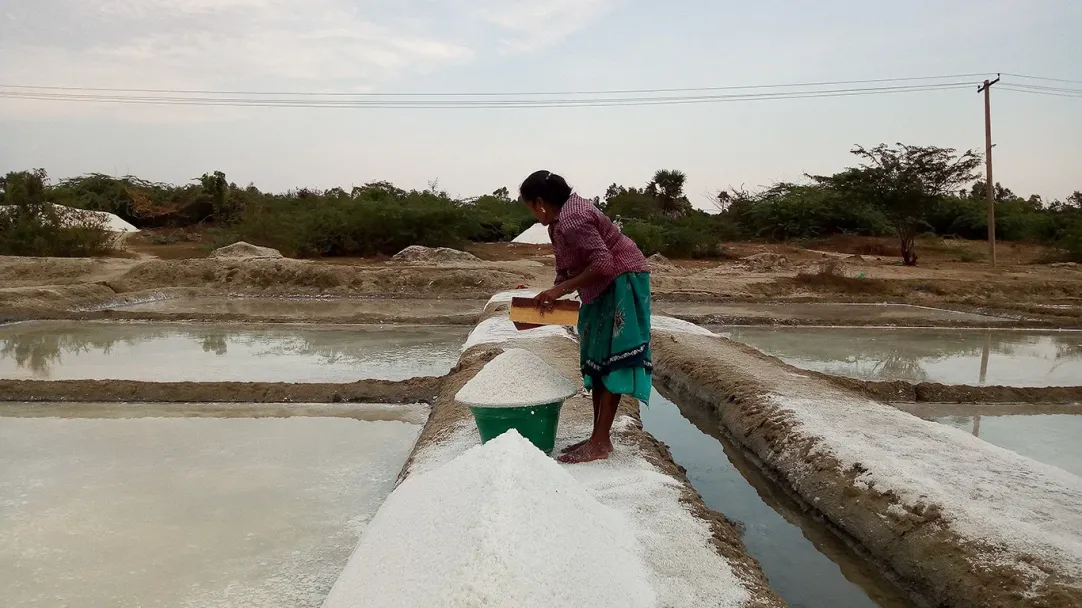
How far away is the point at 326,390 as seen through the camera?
194 inches

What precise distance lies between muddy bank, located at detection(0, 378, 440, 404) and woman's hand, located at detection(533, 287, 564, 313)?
2.22m

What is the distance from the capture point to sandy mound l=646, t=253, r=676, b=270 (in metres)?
15.2

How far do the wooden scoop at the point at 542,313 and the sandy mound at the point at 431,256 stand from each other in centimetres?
1353

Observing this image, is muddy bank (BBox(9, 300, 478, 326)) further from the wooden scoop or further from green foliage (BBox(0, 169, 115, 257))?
green foliage (BBox(0, 169, 115, 257))

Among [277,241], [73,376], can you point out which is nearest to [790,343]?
[73,376]

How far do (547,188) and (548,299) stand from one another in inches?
15.5

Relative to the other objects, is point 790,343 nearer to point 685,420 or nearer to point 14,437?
point 685,420

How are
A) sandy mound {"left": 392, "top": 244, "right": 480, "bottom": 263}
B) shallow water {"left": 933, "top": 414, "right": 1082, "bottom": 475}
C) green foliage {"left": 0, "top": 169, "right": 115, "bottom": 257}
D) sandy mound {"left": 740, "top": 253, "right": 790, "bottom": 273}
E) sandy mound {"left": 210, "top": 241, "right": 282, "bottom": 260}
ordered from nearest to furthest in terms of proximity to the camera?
shallow water {"left": 933, "top": 414, "right": 1082, "bottom": 475}
green foliage {"left": 0, "top": 169, "right": 115, "bottom": 257}
sandy mound {"left": 740, "top": 253, "right": 790, "bottom": 273}
sandy mound {"left": 210, "top": 241, "right": 282, "bottom": 260}
sandy mound {"left": 392, "top": 244, "right": 480, "bottom": 263}

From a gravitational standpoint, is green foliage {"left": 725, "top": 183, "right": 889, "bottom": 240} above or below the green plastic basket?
above

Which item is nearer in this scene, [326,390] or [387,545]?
[387,545]

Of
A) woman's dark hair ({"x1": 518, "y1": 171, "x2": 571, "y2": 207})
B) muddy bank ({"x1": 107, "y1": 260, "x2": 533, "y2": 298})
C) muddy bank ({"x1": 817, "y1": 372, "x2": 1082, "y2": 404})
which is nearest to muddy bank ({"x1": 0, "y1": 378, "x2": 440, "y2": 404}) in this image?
woman's dark hair ({"x1": 518, "y1": 171, "x2": 571, "y2": 207})

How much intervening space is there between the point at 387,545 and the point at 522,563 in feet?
1.29

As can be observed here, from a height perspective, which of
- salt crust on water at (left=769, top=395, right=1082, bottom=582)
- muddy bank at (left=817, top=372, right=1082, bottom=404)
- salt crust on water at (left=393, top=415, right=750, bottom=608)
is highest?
salt crust on water at (left=393, top=415, right=750, bottom=608)

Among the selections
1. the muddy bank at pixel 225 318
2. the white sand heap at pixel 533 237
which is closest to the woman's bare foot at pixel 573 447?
the muddy bank at pixel 225 318
